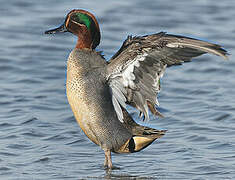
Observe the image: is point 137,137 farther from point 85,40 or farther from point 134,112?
point 134,112

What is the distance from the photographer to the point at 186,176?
6.40 m

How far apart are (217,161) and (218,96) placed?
2.67 meters

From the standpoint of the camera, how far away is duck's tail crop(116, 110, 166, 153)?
6.60 m

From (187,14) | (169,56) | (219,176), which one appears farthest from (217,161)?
(187,14)

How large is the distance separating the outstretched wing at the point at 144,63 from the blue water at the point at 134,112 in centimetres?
80

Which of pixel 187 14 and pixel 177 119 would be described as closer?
pixel 177 119

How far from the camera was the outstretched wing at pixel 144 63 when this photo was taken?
19.5 ft

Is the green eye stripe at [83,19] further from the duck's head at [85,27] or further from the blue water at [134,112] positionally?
the blue water at [134,112]

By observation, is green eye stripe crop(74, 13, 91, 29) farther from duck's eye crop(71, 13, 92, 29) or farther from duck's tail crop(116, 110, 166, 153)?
duck's tail crop(116, 110, 166, 153)

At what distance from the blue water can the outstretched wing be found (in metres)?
0.80

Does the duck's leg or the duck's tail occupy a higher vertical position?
the duck's tail

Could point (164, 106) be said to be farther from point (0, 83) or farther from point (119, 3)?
point (119, 3)

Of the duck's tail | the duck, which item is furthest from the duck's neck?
the duck's tail

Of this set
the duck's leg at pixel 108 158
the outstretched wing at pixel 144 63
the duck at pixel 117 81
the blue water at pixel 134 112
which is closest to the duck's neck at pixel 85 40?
the duck at pixel 117 81
